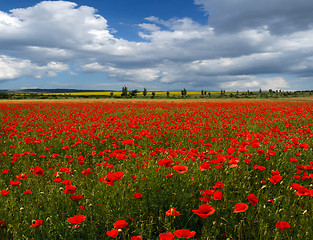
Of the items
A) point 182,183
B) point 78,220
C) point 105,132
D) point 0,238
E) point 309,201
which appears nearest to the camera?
point 78,220

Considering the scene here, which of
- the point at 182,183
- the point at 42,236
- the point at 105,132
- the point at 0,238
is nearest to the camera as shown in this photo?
the point at 42,236

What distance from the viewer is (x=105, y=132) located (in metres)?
7.12

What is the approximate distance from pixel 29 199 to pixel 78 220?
1.54 meters

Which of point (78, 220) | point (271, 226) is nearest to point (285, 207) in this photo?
point (271, 226)

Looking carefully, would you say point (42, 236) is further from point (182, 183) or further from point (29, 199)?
point (182, 183)

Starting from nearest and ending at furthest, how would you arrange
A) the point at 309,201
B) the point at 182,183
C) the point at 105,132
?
1. the point at 309,201
2. the point at 182,183
3. the point at 105,132

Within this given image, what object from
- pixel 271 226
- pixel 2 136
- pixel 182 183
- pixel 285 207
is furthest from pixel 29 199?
pixel 2 136

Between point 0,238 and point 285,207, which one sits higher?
point 285,207

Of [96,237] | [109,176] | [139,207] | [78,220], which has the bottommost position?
[96,237]

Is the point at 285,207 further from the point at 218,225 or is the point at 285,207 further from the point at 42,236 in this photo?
the point at 42,236

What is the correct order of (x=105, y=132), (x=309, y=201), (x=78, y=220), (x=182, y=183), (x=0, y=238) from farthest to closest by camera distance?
1. (x=105, y=132)
2. (x=182, y=183)
3. (x=309, y=201)
4. (x=0, y=238)
5. (x=78, y=220)

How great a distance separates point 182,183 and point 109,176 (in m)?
1.17

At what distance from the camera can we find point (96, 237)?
7.22 ft

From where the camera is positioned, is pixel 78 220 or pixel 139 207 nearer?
pixel 78 220
